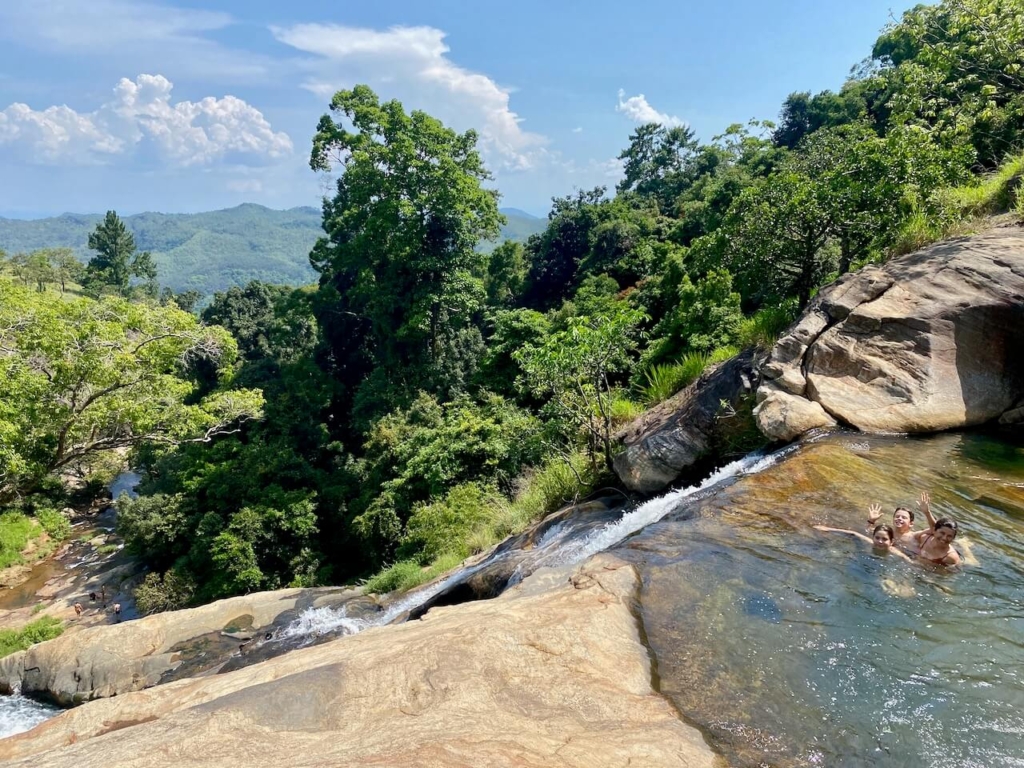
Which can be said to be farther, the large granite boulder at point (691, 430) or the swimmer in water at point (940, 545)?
the large granite boulder at point (691, 430)

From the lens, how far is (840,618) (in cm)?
460

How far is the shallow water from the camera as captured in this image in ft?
11.5

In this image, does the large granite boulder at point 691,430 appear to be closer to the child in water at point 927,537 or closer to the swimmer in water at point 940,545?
the child in water at point 927,537

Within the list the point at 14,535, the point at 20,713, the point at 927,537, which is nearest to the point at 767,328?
the point at 927,537

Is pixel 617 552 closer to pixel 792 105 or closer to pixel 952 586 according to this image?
pixel 952 586

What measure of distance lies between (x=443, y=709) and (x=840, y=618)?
313 cm

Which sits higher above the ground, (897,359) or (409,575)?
(897,359)

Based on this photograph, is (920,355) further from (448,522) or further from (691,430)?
(448,522)

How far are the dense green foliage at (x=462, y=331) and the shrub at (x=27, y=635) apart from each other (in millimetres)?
2484

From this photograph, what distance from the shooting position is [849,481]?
256 inches

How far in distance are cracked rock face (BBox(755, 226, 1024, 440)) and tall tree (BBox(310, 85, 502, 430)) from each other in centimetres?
1677

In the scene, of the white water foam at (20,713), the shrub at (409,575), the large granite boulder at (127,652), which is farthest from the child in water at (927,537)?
the white water foam at (20,713)

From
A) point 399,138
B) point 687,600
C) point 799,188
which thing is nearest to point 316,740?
point 687,600

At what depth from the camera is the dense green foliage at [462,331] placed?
9.83m
